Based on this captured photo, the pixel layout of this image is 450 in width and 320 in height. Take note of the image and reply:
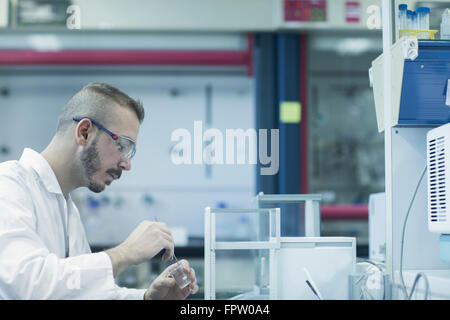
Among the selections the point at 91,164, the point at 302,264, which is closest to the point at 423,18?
the point at 302,264

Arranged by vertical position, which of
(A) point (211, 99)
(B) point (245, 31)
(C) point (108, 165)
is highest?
(B) point (245, 31)

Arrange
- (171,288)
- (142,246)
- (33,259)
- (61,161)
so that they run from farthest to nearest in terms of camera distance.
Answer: (61,161) < (171,288) < (142,246) < (33,259)

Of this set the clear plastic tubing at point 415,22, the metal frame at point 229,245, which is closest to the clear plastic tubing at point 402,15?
the clear plastic tubing at point 415,22

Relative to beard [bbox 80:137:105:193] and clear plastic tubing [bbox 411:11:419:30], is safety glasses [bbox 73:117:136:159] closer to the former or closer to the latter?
beard [bbox 80:137:105:193]

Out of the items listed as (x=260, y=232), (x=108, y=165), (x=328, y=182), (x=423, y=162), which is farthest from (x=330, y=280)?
(x=328, y=182)

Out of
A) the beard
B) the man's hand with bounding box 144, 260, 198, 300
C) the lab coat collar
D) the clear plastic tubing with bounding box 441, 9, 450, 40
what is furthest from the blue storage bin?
the lab coat collar

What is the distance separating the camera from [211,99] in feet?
12.1

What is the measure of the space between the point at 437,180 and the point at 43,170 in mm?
972

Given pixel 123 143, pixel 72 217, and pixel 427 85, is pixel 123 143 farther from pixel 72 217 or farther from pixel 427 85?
pixel 427 85

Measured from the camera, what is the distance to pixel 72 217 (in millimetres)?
1469

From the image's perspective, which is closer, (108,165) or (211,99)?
(108,165)

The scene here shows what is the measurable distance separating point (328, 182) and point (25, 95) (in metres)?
2.31

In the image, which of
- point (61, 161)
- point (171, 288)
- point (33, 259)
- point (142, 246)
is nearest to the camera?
point (33, 259)

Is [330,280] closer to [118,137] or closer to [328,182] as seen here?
[118,137]
